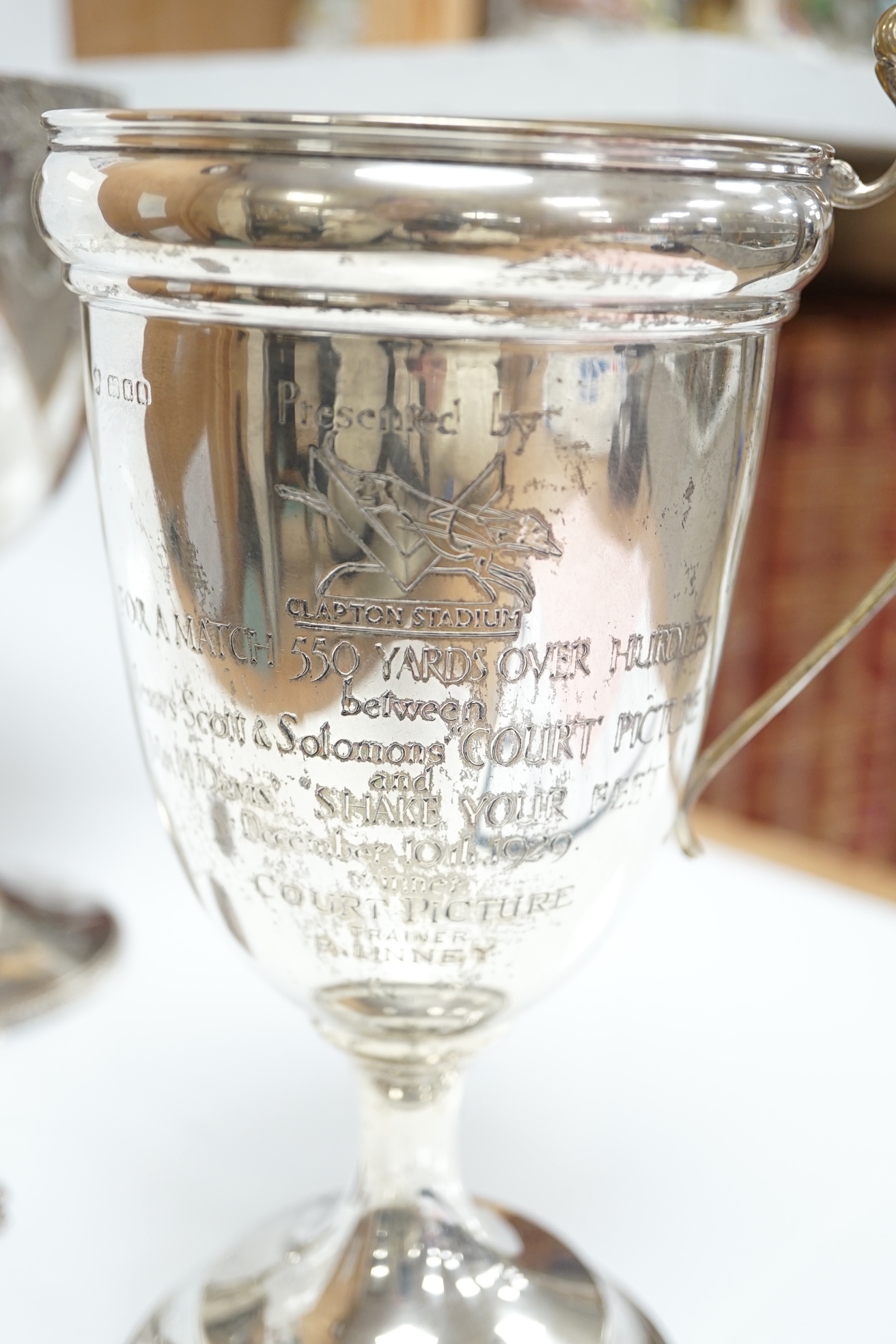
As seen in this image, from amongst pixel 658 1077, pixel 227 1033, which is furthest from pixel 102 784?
pixel 658 1077

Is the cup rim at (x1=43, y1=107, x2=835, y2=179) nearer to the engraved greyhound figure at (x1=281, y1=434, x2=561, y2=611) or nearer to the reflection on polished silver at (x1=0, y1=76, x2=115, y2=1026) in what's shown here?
the engraved greyhound figure at (x1=281, y1=434, x2=561, y2=611)

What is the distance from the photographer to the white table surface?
383 millimetres

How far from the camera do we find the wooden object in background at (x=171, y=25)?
1034 mm

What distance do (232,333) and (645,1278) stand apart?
0.28 m

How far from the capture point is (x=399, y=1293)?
349 millimetres

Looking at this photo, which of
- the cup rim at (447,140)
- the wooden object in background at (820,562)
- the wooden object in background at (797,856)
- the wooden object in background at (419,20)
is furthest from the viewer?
the wooden object in background at (820,562)

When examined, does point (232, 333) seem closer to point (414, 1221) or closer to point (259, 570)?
point (259, 570)

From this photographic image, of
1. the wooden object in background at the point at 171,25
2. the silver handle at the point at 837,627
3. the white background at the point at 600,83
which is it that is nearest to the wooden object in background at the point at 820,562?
the white background at the point at 600,83

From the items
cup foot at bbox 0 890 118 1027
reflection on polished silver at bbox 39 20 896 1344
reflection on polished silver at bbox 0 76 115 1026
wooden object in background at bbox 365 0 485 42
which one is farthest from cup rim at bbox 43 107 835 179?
wooden object in background at bbox 365 0 485 42

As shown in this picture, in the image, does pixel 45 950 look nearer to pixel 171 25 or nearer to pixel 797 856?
pixel 797 856

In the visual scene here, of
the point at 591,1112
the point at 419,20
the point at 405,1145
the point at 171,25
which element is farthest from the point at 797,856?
the point at 171,25

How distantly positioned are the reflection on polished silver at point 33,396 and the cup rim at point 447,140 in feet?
0.71

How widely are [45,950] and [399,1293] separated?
0.25m

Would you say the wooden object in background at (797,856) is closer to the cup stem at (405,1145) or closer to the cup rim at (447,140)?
the cup stem at (405,1145)
